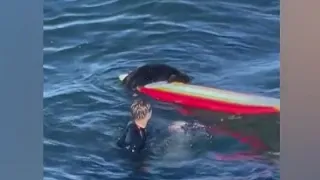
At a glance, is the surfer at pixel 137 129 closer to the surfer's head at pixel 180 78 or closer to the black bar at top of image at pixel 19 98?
the surfer's head at pixel 180 78

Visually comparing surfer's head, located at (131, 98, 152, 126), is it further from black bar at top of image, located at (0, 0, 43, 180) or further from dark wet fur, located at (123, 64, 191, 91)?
black bar at top of image, located at (0, 0, 43, 180)

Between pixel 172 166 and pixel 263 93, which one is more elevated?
pixel 263 93

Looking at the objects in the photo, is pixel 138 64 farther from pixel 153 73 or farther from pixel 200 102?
pixel 200 102

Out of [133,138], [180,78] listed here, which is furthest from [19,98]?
[180,78]

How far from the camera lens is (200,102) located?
1202 mm

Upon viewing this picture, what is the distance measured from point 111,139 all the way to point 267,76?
414mm

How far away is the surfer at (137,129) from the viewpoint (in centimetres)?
119

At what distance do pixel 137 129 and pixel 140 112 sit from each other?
0.04 metres

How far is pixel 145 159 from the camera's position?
119 centimetres

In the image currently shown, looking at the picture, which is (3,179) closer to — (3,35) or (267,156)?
(3,35)

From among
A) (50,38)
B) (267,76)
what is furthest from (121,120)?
(267,76)

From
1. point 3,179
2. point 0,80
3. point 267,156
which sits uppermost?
point 0,80

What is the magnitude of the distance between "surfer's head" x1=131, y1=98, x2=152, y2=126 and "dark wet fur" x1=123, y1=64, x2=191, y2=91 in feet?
0.14

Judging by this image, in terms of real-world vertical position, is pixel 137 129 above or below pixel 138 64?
below
